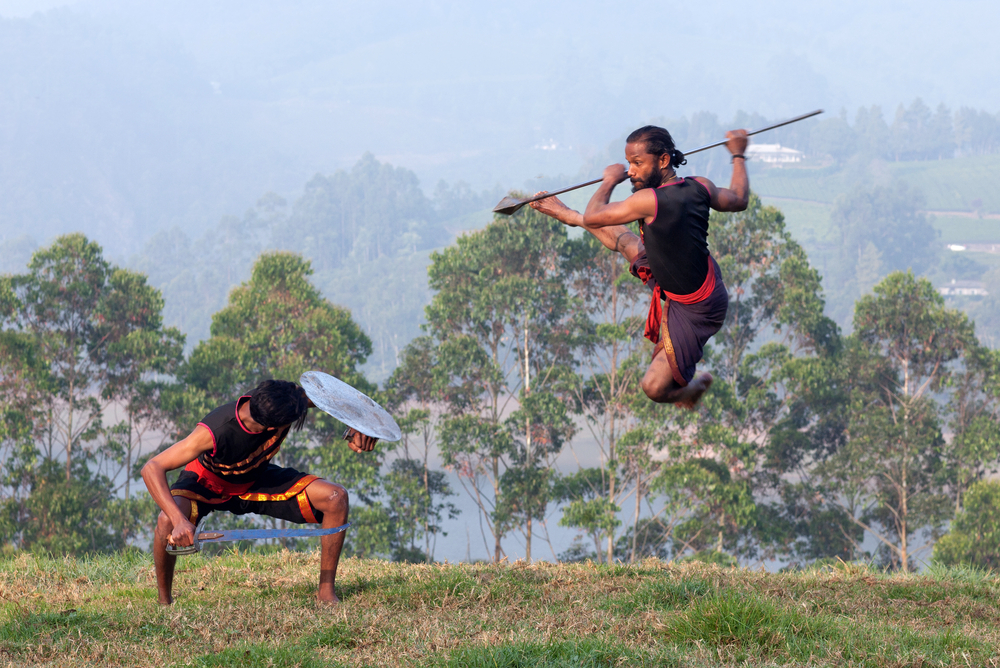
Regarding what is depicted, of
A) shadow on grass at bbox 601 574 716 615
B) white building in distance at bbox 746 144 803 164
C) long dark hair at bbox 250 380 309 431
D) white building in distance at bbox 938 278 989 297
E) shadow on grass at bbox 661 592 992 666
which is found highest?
white building in distance at bbox 746 144 803 164

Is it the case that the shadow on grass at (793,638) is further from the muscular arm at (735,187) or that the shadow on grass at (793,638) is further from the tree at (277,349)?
the tree at (277,349)

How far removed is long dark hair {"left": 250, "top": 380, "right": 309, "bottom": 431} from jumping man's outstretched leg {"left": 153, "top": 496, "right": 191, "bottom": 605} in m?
0.83

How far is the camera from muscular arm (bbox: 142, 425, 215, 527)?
5961 millimetres

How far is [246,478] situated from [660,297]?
122 inches

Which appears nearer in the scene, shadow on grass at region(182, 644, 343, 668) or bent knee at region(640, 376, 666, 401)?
shadow on grass at region(182, 644, 343, 668)

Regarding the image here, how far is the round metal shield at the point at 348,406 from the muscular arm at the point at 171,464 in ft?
2.43

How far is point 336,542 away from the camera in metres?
6.62

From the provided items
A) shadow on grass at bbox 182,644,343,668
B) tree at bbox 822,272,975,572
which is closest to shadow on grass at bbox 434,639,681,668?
shadow on grass at bbox 182,644,343,668

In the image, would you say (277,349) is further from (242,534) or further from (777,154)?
(777,154)

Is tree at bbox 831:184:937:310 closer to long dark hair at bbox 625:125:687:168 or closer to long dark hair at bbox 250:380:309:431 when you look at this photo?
long dark hair at bbox 625:125:687:168

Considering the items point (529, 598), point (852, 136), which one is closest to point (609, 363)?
point (529, 598)

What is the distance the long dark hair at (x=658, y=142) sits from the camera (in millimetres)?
5879

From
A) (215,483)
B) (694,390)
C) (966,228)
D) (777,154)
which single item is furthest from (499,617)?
(777,154)

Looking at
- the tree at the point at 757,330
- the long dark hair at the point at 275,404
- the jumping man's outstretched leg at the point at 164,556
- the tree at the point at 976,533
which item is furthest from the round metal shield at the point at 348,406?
the tree at the point at 976,533
